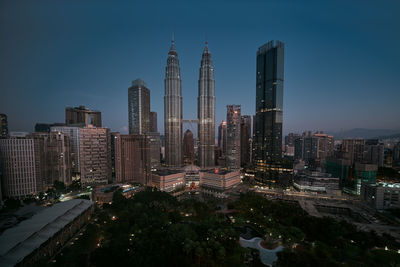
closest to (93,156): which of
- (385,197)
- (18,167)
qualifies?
(18,167)

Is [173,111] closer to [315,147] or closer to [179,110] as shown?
[179,110]

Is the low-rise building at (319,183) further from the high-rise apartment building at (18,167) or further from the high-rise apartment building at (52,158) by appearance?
the high-rise apartment building at (18,167)

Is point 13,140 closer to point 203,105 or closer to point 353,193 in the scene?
point 203,105

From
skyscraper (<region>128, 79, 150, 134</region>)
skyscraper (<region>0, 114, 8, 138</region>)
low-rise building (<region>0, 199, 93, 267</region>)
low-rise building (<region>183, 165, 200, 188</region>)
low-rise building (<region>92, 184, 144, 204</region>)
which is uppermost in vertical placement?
skyscraper (<region>128, 79, 150, 134</region>)

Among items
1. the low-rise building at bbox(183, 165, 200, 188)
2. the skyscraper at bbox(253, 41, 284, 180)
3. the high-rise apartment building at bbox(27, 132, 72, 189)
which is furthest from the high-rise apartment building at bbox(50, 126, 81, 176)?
the skyscraper at bbox(253, 41, 284, 180)

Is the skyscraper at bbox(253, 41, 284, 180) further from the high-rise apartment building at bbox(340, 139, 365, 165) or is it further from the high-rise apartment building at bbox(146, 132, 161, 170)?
the high-rise apartment building at bbox(146, 132, 161, 170)

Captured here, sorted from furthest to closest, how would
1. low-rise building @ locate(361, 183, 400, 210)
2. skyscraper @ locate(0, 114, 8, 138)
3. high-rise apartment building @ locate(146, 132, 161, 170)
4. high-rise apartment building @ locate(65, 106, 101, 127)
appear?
high-rise apartment building @ locate(65, 106, 101, 127) < high-rise apartment building @ locate(146, 132, 161, 170) < low-rise building @ locate(361, 183, 400, 210) < skyscraper @ locate(0, 114, 8, 138)
